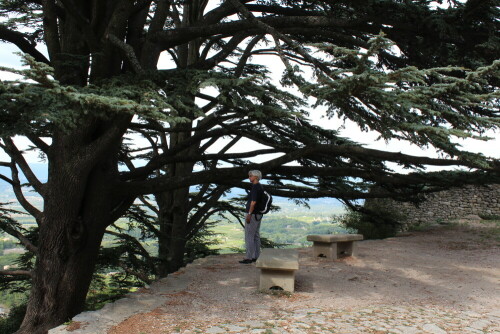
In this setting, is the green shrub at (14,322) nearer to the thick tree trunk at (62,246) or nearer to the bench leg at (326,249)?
the thick tree trunk at (62,246)

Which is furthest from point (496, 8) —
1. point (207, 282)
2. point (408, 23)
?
point (207, 282)

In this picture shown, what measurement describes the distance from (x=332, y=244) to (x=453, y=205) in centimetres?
1166

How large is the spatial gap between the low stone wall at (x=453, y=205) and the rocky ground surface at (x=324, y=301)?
8850 mm

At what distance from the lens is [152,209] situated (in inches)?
497

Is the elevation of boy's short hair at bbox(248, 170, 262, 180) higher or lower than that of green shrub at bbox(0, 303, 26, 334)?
higher

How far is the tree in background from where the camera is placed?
4740 mm

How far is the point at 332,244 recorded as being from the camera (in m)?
8.69

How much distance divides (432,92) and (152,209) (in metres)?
9.27

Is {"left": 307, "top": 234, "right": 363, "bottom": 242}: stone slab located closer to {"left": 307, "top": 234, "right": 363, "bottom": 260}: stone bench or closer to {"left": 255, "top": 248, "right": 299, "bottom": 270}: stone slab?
{"left": 307, "top": 234, "right": 363, "bottom": 260}: stone bench

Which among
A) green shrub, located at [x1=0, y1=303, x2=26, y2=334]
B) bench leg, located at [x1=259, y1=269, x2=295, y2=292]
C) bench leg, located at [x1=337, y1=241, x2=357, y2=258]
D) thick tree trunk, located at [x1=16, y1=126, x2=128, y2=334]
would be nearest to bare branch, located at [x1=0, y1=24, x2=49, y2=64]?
thick tree trunk, located at [x1=16, y1=126, x2=128, y2=334]

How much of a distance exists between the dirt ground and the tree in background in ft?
5.07

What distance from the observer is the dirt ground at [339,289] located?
5.19 m

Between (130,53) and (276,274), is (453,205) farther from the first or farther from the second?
(130,53)

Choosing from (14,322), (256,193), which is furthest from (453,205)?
(14,322)
